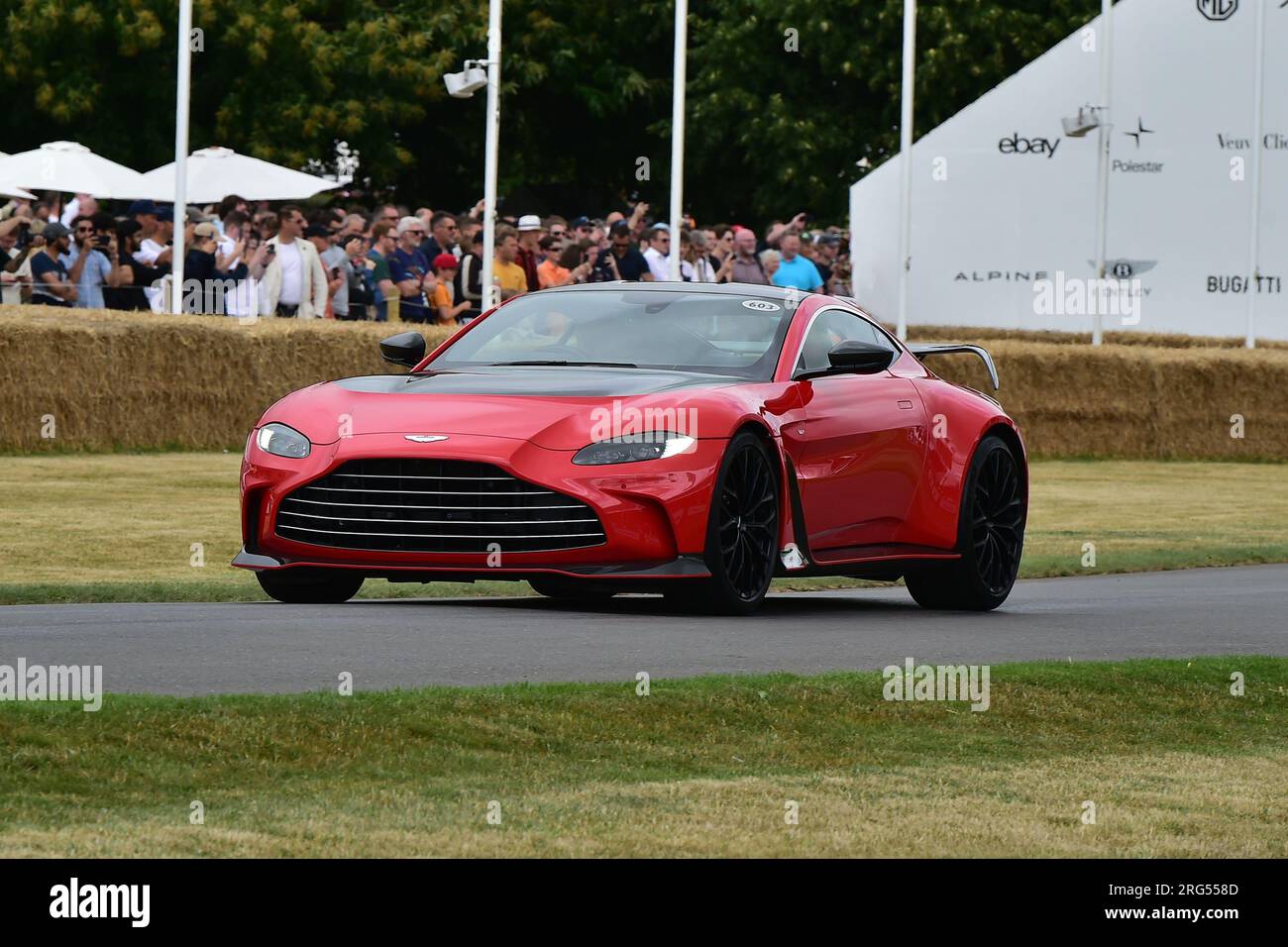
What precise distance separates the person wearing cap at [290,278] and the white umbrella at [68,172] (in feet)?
32.3

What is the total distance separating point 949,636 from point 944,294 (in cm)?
2937

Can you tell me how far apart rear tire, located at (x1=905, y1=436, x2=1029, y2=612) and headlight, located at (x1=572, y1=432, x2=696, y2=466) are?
2450 mm

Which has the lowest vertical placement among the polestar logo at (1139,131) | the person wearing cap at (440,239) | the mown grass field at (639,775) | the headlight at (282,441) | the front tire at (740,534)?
the mown grass field at (639,775)

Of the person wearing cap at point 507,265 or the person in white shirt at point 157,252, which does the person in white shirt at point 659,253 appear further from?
the person in white shirt at point 157,252

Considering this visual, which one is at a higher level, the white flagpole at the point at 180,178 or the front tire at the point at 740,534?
the white flagpole at the point at 180,178

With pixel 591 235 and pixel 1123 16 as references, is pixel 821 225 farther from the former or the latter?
pixel 591 235

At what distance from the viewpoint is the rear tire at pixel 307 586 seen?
12.5 metres

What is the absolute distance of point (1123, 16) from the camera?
3934cm

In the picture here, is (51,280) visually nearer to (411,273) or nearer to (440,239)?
(411,273)

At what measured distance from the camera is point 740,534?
12.1 m

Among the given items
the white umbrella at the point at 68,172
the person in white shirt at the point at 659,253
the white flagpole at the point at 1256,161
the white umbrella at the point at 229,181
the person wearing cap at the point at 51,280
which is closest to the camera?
the person wearing cap at the point at 51,280

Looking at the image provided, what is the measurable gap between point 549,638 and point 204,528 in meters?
8.49
